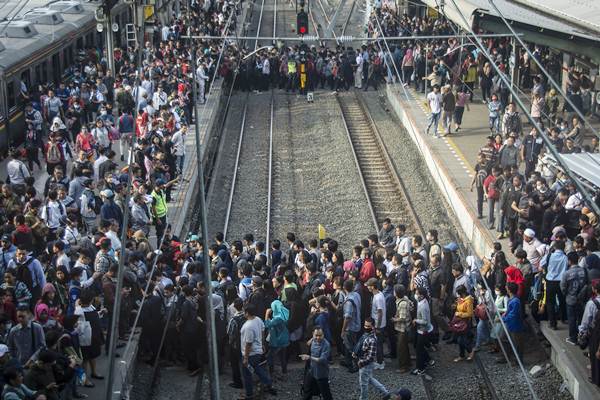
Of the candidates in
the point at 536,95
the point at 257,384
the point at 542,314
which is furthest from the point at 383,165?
the point at 257,384

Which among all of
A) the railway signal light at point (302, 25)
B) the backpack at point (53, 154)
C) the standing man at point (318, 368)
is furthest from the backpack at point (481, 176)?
the railway signal light at point (302, 25)

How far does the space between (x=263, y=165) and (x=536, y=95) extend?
23.0 ft

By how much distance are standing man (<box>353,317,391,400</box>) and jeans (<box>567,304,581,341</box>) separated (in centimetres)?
290

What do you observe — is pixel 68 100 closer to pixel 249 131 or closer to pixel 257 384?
pixel 249 131

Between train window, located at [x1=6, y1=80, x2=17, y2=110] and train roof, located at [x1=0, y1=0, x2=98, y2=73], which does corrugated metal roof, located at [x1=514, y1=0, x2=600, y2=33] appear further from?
train window, located at [x1=6, y1=80, x2=17, y2=110]

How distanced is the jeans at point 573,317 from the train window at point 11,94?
1453 centimetres

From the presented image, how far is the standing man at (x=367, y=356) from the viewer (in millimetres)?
13109

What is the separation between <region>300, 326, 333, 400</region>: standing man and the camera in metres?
13.0

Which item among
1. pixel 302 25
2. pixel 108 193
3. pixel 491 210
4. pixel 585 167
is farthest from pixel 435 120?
pixel 108 193

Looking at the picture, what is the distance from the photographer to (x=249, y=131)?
3169 cm

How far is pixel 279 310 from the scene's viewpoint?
45.9 ft

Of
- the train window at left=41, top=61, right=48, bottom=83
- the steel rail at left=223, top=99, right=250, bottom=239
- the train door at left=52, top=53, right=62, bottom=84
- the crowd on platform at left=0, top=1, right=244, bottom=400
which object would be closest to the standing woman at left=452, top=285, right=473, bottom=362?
the crowd on platform at left=0, top=1, right=244, bottom=400

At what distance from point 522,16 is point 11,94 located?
1226 centimetres

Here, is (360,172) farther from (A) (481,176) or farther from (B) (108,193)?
(B) (108,193)
